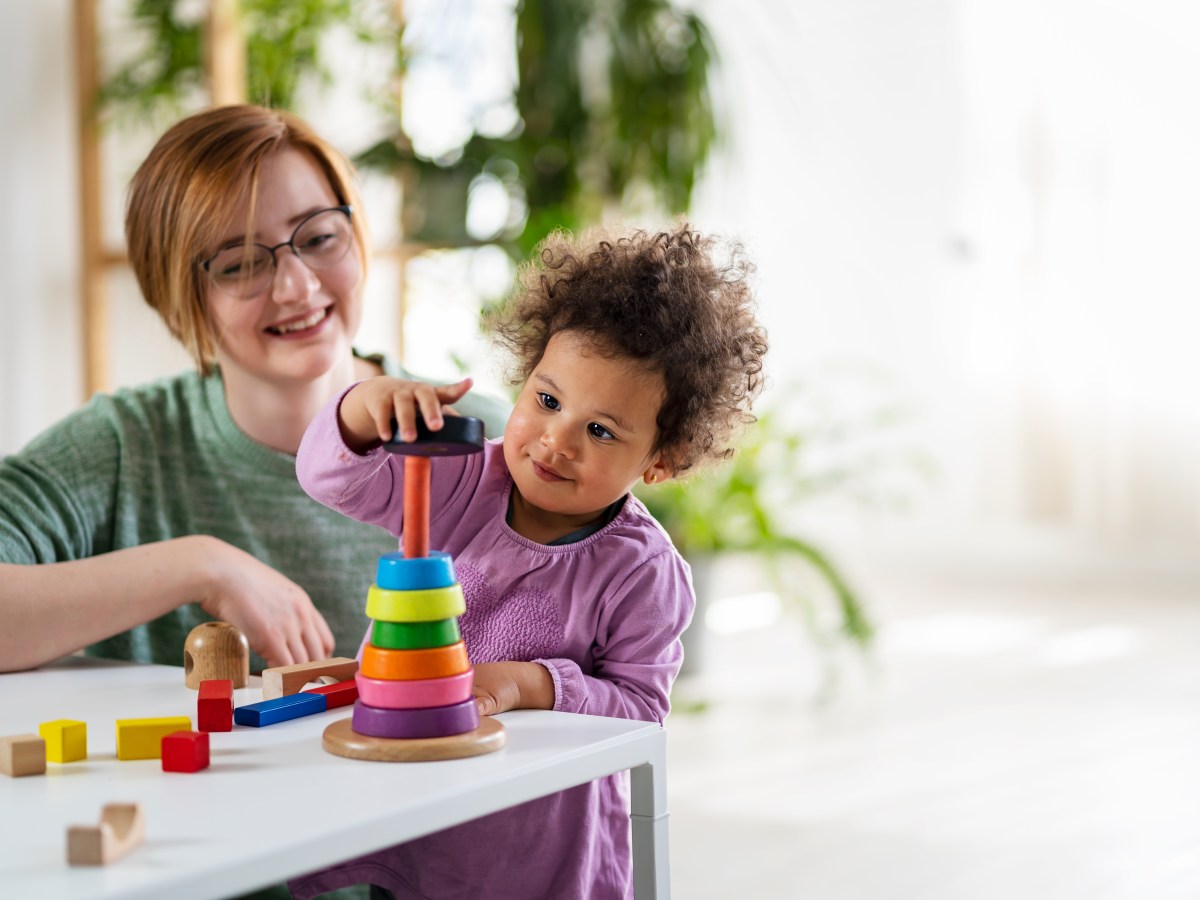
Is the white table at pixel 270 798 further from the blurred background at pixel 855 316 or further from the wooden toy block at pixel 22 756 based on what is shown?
the blurred background at pixel 855 316

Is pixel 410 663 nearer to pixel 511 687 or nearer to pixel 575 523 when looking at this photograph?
pixel 511 687

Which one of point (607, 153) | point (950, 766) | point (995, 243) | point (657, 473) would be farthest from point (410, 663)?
point (995, 243)

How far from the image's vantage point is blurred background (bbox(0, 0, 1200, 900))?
2.76 metres

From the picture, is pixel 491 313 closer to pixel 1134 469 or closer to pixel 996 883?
pixel 996 883

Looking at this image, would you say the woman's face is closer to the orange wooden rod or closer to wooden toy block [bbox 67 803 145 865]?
the orange wooden rod

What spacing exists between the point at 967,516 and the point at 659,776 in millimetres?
4995

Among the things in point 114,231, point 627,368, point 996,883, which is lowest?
point 996,883

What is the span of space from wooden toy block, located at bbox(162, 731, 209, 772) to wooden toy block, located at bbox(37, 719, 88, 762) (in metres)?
0.07

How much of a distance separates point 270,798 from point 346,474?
292 millimetres

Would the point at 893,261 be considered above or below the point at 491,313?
above

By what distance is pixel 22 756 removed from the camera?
782 mm

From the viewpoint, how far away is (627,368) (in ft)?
3.30

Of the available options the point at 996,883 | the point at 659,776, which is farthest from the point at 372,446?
the point at 996,883

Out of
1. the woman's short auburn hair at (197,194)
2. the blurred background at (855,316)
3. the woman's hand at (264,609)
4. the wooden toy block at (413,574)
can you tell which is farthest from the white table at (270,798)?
the woman's short auburn hair at (197,194)
